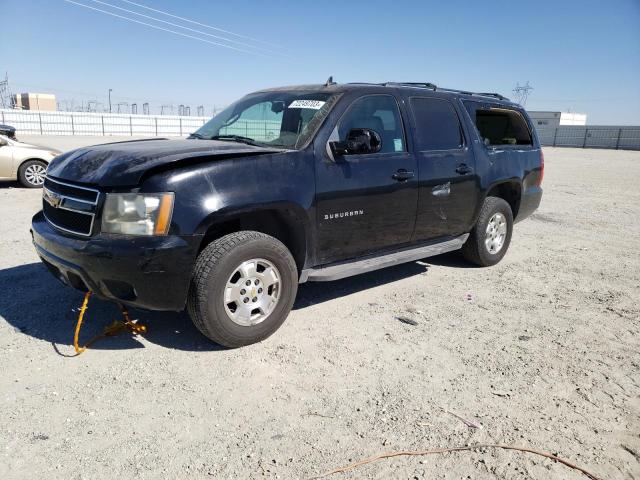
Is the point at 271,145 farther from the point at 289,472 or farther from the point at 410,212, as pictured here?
the point at 289,472

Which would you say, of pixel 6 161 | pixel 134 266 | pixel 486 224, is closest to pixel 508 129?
pixel 486 224

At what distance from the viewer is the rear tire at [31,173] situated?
34.8 feet

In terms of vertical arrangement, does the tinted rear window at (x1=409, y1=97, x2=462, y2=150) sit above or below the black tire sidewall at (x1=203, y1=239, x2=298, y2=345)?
above

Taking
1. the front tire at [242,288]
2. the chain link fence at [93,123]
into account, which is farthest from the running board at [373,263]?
the chain link fence at [93,123]

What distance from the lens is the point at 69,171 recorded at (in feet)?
11.6

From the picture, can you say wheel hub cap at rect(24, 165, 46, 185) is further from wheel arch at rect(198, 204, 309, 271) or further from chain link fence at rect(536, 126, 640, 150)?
chain link fence at rect(536, 126, 640, 150)

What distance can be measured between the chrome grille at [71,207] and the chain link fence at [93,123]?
126ft

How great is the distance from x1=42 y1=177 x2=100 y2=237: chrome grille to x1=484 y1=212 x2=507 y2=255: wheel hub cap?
428 centimetres

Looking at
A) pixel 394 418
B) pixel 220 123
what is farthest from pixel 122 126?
pixel 394 418

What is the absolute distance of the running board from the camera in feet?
13.0

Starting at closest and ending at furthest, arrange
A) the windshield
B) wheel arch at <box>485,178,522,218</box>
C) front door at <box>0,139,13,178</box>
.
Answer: the windshield < wheel arch at <box>485,178,522,218</box> < front door at <box>0,139,13,178</box>

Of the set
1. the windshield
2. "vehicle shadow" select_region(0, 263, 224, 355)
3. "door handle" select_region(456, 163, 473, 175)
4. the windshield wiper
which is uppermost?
the windshield

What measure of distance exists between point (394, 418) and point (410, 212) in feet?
7.41

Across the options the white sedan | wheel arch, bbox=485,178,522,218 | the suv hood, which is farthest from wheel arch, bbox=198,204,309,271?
the white sedan
